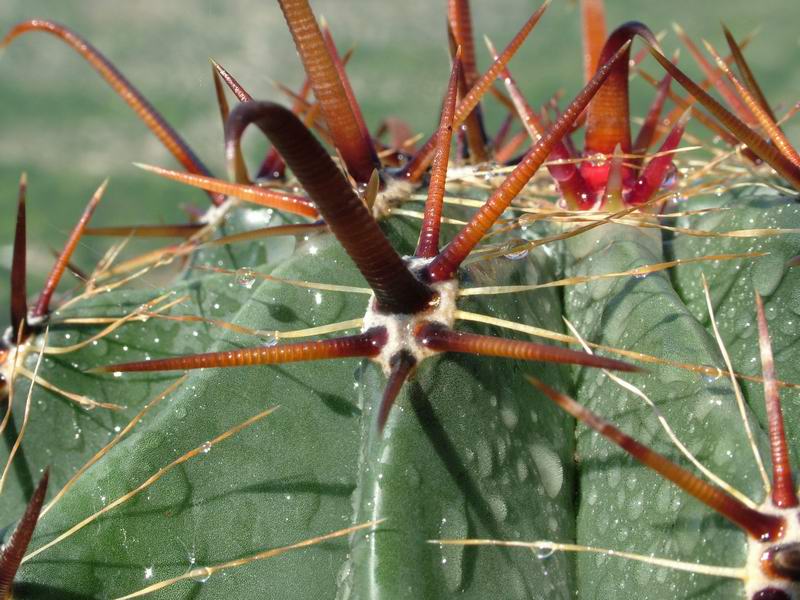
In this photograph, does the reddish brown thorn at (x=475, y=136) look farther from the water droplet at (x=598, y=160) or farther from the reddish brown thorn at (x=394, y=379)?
the reddish brown thorn at (x=394, y=379)

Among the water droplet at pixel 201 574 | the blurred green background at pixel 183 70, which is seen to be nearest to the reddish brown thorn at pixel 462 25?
the water droplet at pixel 201 574

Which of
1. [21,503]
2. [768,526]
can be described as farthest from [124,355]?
[768,526]

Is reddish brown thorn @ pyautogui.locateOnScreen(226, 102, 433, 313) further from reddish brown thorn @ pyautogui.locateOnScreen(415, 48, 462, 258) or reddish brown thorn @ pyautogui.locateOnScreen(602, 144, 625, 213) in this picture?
reddish brown thorn @ pyautogui.locateOnScreen(602, 144, 625, 213)

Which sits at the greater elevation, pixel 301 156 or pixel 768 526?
pixel 301 156

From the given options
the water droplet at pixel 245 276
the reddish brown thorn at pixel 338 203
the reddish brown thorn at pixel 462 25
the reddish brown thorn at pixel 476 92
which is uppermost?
the reddish brown thorn at pixel 462 25

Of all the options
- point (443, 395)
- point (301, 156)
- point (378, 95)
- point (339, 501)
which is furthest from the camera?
point (378, 95)

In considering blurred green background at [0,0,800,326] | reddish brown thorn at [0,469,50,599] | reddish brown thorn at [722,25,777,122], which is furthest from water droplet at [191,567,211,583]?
blurred green background at [0,0,800,326]

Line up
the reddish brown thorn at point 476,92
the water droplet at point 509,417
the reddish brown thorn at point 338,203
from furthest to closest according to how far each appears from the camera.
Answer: the reddish brown thorn at point 476,92
the water droplet at point 509,417
the reddish brown thorn at point 338,203

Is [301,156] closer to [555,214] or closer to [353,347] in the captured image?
[353,347]
